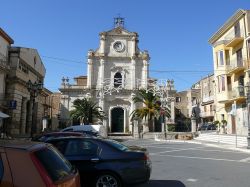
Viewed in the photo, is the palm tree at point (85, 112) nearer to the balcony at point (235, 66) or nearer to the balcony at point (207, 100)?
the balcony at point (235, 66)

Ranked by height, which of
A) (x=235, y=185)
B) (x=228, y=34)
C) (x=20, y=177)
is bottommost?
(x=235, y=185)

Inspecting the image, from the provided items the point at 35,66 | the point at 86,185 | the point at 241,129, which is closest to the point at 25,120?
the point at 35,66

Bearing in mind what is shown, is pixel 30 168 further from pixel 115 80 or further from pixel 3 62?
pixel 115 80

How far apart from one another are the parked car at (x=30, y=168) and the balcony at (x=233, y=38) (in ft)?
107

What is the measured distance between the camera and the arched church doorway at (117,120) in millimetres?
52281

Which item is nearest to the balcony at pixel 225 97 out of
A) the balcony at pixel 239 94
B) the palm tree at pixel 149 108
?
the balcony at pixel 239 94

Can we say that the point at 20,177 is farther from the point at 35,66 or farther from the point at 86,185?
the point at 35,66

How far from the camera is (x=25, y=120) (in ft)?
114

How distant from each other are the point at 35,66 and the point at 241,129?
83.3 ft

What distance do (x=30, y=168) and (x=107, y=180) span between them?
3.86m

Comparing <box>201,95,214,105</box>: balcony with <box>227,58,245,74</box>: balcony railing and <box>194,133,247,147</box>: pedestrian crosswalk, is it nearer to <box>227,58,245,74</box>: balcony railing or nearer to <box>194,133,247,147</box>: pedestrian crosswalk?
<box>227,58,245,74</box>: balcony railing

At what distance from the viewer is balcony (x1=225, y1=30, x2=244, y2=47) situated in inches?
1323

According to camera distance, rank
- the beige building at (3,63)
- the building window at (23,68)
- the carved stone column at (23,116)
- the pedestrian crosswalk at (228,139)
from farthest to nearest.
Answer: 1. the building window at (23,68)
2. the carved stone column at (23,116)
3. the beige building at (3,63)
4. the pedestrian crosswalk at (228,139)

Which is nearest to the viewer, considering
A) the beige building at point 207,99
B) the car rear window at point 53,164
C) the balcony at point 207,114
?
the car rear window at point 53,164
